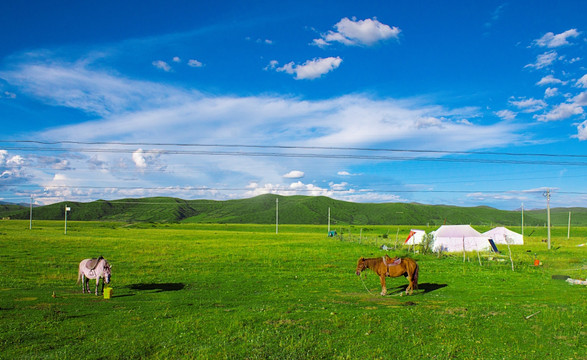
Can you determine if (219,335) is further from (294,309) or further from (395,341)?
(395,341)

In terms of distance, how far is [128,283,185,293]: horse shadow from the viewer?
77.1 feet


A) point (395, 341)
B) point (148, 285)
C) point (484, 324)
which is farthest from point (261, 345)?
point (148, 285)

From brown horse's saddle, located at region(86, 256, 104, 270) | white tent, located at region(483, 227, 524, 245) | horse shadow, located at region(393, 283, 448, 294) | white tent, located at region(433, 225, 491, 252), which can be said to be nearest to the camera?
brown horse's saddle, located at region(86, 256, 104, 270)

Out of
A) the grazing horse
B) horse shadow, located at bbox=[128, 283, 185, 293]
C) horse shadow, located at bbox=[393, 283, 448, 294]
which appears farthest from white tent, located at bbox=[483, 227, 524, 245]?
the grazing horse

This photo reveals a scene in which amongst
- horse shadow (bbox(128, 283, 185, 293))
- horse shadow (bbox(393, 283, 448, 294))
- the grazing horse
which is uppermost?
the grazing horse

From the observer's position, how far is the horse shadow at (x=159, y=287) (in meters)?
23.5

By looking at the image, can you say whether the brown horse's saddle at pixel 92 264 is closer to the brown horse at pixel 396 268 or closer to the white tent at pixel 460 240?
the brown horse at pixel 396 268

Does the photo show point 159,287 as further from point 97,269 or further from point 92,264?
point 92,264

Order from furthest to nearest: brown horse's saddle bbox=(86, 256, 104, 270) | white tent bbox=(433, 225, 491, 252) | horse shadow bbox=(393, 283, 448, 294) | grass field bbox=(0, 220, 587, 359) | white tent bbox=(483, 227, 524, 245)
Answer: white tent bbox=(483, 227, 524, 245) → white tent bbox=(433, 225, 491, 252) → horse shadow bbox=(393, 283, 448, 294) → brown horse's saddle bbox=(86, 256, 104, 270) → grass field bbox=(0, 220, 587, 359)

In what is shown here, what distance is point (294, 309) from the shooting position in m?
17.6

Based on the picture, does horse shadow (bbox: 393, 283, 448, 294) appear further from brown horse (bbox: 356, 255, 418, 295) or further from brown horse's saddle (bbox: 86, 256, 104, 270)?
brown horse's saddle (bbox: 86, 256, 104, 270)

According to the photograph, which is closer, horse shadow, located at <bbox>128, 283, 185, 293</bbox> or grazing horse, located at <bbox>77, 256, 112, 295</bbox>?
grazing horse, located at <bbox>77, 256, 112, 295</bbox>

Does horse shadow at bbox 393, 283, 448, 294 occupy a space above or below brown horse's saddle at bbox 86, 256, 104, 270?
below

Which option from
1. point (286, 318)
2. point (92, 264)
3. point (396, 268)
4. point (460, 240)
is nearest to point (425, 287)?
point (396, 268)
